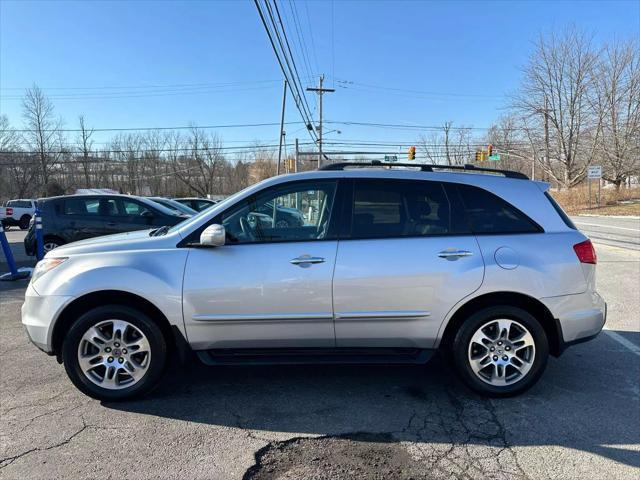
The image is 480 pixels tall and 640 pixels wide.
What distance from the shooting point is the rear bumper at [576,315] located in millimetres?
3502

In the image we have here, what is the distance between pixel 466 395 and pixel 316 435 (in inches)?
53.0

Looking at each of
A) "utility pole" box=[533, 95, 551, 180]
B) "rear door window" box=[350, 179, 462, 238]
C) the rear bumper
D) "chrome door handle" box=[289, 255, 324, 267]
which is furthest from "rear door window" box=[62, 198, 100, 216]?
"utility pole" box=[533, 95, 551, 180]

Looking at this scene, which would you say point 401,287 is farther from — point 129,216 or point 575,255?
point 129,216

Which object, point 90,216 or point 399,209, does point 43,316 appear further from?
point 90,216

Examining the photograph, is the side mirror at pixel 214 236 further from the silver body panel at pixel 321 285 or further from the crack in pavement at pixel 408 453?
the crack in pavement at pixel 408 453

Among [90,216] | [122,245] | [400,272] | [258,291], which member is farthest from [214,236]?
[90,216]

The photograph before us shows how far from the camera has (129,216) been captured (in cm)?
1006

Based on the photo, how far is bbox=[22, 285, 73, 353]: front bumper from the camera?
135 inches

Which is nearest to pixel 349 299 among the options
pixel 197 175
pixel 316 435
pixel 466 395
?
pixel 316 435

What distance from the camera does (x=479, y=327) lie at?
3.51 meters

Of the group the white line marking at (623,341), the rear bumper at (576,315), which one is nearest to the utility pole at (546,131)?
the white line marking at (623,341)

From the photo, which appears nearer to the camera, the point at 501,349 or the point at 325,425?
the point at 325,425

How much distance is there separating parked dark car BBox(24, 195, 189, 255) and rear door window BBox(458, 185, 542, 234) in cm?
760

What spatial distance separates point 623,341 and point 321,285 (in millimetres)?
3756
